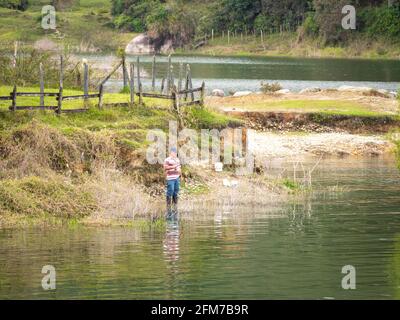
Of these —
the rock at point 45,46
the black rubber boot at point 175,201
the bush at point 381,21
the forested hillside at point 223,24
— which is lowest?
the forested hillside at point 223,24

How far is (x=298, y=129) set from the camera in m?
54.5

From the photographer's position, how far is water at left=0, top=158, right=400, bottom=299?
23.1 m

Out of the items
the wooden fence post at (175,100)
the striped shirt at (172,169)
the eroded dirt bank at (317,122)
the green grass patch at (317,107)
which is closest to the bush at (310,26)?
the green grass patch at (317,107)

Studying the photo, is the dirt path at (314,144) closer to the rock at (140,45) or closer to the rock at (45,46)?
the rock at (45,46)

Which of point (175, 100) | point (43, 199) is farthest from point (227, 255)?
point (175, 100)

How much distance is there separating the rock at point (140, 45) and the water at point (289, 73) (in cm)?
2607

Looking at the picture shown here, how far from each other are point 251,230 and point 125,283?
7101 millimetres

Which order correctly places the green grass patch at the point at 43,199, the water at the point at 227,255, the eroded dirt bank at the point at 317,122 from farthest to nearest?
the eroded dirt bank at the point at 317,122 → the green grass patch at the point at 43,199 → the water at the point at 227,255

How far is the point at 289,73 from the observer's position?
316 feet

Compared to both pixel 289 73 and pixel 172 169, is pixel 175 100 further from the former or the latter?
pixel 289 73

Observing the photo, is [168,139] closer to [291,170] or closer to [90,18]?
[291,170]

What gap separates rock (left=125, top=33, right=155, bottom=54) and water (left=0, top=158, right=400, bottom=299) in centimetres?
11270

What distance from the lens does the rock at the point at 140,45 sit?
14688 cm

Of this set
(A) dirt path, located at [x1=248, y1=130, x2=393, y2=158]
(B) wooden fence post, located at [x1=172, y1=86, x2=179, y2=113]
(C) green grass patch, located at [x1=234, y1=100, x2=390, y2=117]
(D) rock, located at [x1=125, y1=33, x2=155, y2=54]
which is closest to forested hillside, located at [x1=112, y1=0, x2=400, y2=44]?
(D) rock, located at [x1=125, y1=33, x2=155, y2=54]
